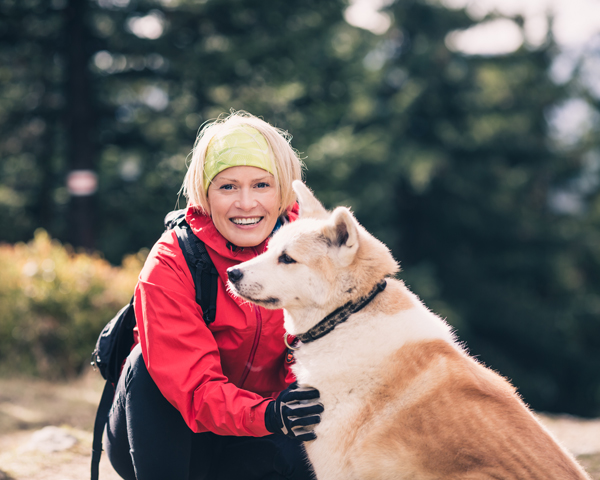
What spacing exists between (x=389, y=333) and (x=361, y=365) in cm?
18

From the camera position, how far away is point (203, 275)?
2457 millimetres

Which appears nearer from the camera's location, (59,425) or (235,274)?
(235,274)

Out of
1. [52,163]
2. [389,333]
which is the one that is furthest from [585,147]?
[389,333]

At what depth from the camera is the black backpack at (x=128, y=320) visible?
245 cm

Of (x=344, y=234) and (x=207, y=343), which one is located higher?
(x=344, y=234)

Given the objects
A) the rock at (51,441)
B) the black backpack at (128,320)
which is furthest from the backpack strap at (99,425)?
the rock at (51,441)

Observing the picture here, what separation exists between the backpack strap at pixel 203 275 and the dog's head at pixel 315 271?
0.18 meters

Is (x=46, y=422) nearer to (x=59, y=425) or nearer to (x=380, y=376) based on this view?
(x=59, y=425)

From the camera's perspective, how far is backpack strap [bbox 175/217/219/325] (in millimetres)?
2439

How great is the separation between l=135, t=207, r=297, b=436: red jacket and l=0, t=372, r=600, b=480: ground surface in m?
1.75

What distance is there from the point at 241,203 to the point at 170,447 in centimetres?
117

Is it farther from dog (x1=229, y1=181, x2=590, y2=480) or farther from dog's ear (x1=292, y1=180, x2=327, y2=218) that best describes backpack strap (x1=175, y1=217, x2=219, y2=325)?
dog's ear (x1=292, y1=180, x2=327, y2=218)

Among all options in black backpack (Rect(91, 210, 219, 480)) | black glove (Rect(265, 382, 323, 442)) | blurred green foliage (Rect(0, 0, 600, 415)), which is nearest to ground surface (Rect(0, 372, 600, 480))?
blurred green foliage (Rect(0, 0, 600, 415))

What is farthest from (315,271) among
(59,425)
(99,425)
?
(59,425)
